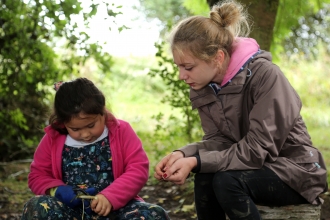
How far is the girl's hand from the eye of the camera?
8.55 ft

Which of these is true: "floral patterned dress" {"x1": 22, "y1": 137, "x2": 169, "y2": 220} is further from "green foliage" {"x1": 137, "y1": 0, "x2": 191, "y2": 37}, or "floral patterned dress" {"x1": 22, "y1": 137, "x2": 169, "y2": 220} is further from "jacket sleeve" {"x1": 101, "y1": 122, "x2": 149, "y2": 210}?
"green foliage" {"x1": 137, "y1": 0, "x2": 191, "y2": 37}

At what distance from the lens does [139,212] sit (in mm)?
2682

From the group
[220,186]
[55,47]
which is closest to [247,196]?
[220,186]

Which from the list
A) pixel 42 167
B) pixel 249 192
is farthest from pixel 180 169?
pixel 42 167

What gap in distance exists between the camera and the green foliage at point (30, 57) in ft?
13.3

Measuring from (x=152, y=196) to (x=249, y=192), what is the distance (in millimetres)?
1935

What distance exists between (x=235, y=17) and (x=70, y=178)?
1.23 metres

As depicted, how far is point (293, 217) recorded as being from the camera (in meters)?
2.60

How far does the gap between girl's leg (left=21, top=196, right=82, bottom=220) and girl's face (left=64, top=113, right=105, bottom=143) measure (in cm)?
35

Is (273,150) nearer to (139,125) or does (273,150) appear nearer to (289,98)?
(289,98)

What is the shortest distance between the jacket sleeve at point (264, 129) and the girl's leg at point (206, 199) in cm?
12

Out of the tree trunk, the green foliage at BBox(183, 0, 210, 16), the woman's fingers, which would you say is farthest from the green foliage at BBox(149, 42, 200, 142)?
the woman's fingers

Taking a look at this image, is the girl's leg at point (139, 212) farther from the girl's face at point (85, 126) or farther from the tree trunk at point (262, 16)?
the tree trunk at point (262, 16)

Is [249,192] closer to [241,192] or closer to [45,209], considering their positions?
[241,192]
